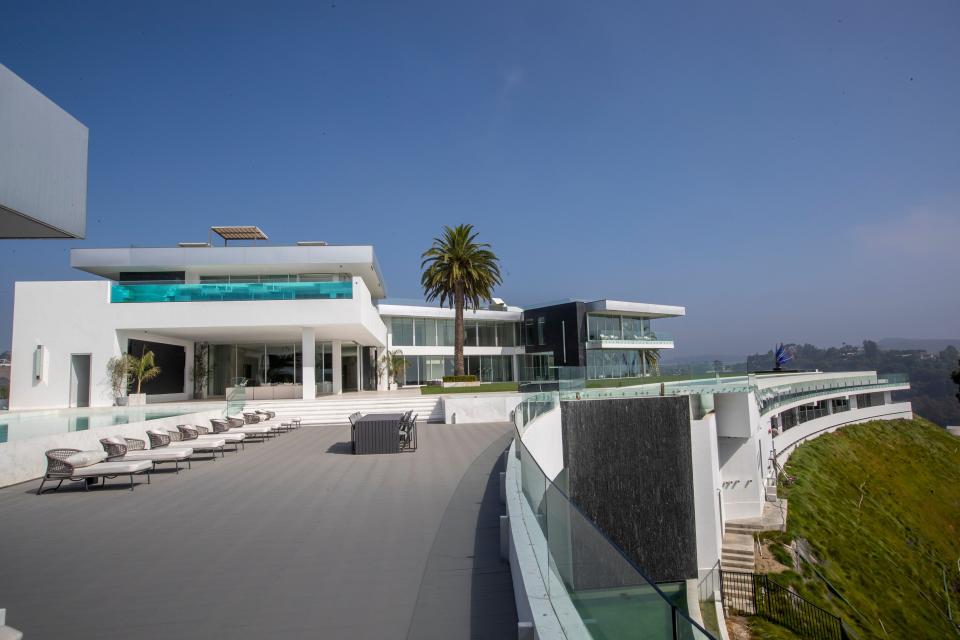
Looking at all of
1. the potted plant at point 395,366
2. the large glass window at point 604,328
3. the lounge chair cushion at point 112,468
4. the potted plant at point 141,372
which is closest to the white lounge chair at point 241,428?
the lounge chair cushion at point 112,468

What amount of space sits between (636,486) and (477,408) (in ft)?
21.9

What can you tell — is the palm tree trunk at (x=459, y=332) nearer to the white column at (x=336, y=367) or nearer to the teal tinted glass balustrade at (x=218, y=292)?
the white column at (x=336, y=367)

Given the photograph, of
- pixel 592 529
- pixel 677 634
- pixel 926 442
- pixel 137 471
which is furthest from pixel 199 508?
pixel 926 442

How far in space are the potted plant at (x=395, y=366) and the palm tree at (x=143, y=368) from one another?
16.3 meters

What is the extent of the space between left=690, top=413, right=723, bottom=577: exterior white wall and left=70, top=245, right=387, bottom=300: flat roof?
18343 millimetres

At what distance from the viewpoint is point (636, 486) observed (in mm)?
21031

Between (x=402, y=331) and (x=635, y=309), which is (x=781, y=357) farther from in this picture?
(x=402, y=331)

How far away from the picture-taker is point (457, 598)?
182 inches

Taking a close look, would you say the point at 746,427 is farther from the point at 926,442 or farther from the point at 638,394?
the point at 926,442

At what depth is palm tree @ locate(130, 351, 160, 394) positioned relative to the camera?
79.0 feet

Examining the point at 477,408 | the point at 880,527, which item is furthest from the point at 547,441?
the point at 880,527

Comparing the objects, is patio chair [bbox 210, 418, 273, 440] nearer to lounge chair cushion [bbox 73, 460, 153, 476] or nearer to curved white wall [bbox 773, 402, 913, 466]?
lounge chair cushion [bbox 73, 460, 153, 476]

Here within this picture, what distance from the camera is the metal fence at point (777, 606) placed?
17297 mm

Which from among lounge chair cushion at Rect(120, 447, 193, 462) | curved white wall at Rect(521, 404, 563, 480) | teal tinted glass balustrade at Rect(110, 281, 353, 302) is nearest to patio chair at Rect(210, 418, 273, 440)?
lounge chair cushion at Rect(120, 447, 193, 462)
